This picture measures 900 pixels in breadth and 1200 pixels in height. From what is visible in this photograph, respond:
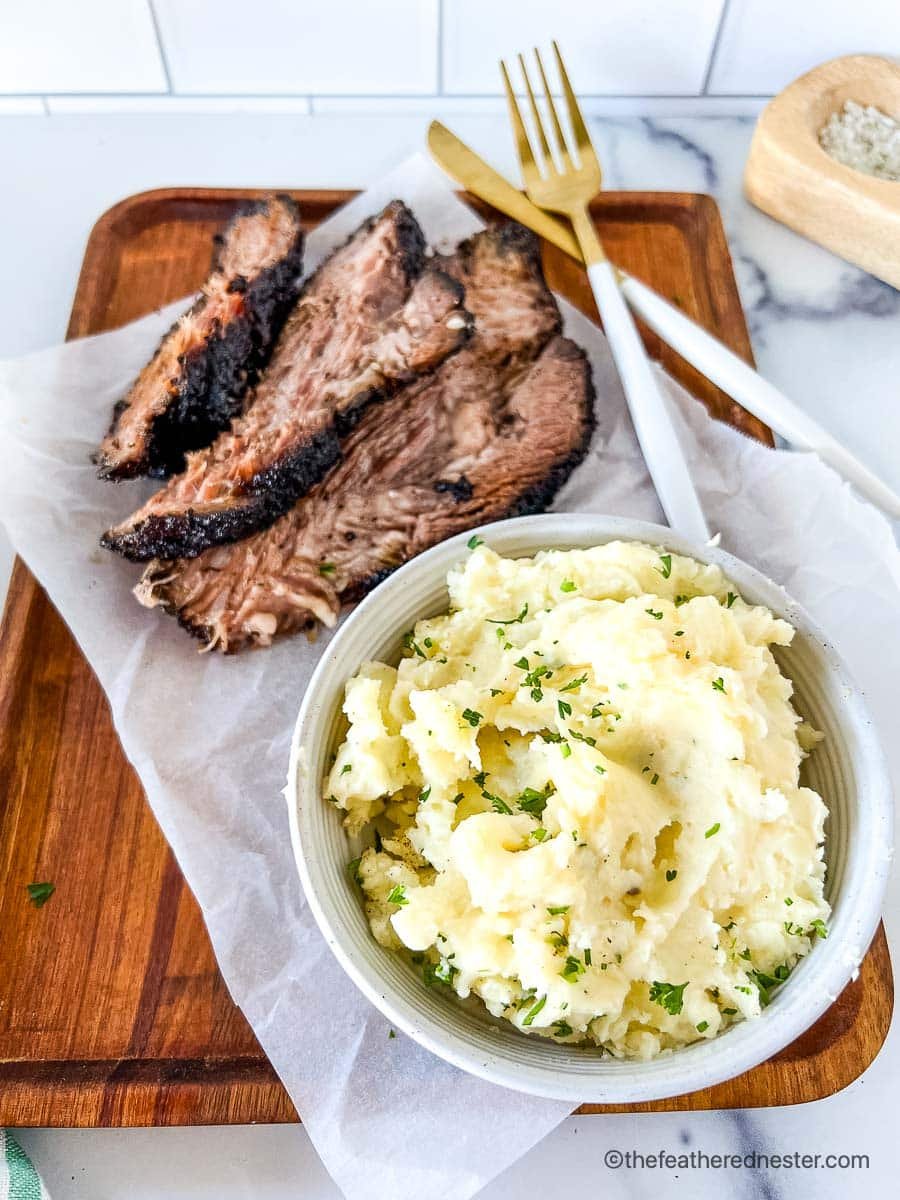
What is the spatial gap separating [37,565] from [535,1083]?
A: 1.70 m

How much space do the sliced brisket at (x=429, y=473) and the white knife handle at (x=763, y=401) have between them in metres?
0.29

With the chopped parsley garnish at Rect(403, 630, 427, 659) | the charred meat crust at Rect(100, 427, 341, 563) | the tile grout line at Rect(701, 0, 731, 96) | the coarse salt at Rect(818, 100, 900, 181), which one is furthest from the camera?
the tile grout line at Rect(701, 0, 731, 96)

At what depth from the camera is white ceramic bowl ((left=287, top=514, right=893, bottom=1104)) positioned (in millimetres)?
1890

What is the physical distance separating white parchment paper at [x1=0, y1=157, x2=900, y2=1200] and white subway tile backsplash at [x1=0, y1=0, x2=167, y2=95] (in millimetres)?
947

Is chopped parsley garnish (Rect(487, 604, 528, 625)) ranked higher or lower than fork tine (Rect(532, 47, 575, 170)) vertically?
lower

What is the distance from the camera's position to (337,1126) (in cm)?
215

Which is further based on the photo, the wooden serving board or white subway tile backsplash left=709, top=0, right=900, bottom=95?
white subway tile backsplash left=709, top=0, right=900, bottom=95

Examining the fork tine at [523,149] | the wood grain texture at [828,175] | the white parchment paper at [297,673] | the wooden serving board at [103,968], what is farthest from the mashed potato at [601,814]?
the wood grain texture at [828,175]

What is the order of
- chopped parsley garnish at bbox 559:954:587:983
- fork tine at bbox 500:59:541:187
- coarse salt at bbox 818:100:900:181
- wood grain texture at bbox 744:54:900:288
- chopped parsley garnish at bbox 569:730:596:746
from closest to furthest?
chopped parsley garnish at bbox 559:954:587:983, chopped parsley garnish at bbox 569:730:596:746, fork tine at bbox 500:59:541:187, wood grain texture at bbox 744:54:900:288, coarse salt at bbox 818:100:900:181

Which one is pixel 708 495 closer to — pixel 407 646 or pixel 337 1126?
pixel 407 646

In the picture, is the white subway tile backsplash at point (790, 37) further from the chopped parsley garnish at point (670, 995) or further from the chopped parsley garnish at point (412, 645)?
the chopped parsley garnish at point (670, 995)

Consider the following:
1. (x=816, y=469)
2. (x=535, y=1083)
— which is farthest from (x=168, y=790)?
(x=816, y=469)

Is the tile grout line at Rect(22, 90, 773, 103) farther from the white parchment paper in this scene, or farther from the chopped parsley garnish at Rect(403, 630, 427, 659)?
the chopped parsley garnish at Rect(403, 630, 427, 659)

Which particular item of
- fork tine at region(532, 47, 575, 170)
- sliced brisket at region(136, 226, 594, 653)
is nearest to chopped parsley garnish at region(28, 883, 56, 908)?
sliced brisket at region(136, 226, 594, 653)
